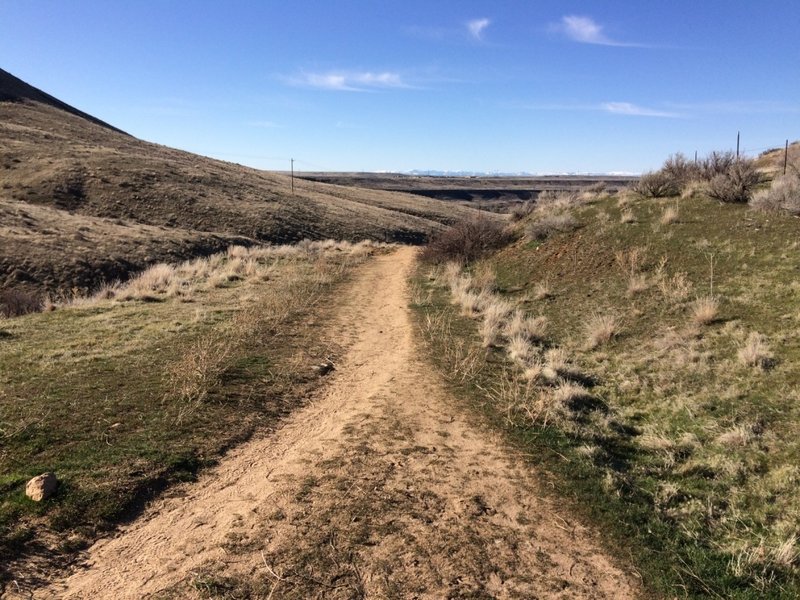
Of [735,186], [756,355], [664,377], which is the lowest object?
[664,377]

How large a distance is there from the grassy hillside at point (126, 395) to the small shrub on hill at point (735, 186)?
12.3 meters

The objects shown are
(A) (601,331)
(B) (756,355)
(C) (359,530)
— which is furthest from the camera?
(A) (601,331)

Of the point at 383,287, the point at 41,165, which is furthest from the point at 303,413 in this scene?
the point at 41,165

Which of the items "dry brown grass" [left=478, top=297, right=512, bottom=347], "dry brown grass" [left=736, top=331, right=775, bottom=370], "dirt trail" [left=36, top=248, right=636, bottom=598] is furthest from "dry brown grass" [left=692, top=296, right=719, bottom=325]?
"dirt trail" [left=36, top=248, right=636, bottom=598]

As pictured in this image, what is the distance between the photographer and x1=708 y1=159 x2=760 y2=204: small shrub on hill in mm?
15586

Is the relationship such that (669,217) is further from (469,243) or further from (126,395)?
(126,395)

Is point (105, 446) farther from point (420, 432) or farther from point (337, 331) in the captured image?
point (337, 331)

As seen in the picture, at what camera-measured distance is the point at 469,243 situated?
72.2ft

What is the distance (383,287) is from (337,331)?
21.9 feet

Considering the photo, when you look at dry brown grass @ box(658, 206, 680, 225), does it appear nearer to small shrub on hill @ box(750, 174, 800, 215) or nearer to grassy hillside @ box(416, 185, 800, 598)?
grassy hillside @ box(416, 185, 800, 598)

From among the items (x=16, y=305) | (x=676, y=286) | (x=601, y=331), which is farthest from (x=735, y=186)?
(x=16, y=305)

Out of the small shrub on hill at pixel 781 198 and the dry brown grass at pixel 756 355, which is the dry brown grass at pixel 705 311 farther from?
the small shrub on hill at pixel 781 198

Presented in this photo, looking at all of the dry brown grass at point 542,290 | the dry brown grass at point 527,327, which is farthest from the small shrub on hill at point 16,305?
the dry brown grass at point 542,290

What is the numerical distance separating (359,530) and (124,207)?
124 feet
